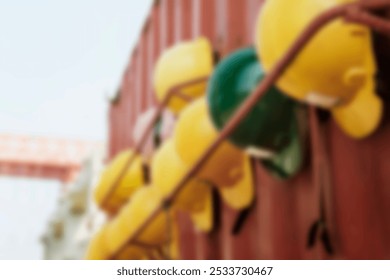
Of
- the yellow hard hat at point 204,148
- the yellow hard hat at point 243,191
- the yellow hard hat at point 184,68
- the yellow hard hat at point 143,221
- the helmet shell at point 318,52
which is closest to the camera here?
the helmet shell at point 318,52

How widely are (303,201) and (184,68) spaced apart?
0.67m

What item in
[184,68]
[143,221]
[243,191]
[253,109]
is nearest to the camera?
[253,109]

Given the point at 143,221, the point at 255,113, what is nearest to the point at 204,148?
the point at 255,113

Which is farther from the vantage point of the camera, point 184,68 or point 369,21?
point 184,68

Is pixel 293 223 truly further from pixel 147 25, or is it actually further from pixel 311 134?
pixel 147 25

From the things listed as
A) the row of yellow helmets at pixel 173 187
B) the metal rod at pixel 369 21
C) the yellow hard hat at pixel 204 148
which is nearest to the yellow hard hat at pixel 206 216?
the row of yellow helmets at pixel 173 187

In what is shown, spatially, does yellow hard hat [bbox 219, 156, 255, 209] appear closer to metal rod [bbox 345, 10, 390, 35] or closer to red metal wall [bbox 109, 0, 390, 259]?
red metal wall [bbox 109, 0, 390, 259]

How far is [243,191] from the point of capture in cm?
178

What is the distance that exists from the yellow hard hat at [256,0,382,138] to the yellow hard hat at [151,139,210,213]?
612 millimetres

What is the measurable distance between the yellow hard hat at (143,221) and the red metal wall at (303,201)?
11cm

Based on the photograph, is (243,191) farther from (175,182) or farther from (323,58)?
(323,58)

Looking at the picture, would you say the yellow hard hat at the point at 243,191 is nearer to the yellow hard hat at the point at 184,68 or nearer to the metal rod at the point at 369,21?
the yellow hard hat at the point at 184,68

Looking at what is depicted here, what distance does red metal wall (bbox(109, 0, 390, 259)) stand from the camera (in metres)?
1.27

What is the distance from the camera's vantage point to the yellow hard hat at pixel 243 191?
1.75 meters
